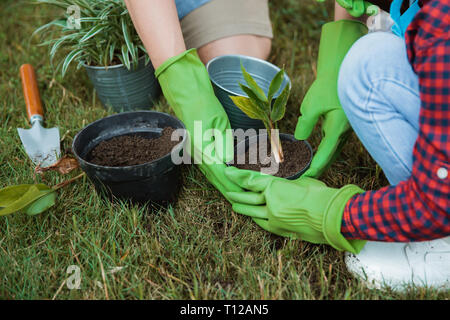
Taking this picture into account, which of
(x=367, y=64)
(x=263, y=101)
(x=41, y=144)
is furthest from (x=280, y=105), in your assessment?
(x=41, y=144)

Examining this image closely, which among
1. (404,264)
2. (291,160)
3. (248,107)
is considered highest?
(248,107)

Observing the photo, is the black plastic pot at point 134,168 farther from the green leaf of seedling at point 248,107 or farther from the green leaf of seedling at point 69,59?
the green leaf of seedling at point 69,59

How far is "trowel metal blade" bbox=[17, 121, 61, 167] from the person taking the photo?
1483 mm

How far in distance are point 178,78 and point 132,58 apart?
493mm

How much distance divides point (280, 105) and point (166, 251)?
503 mm

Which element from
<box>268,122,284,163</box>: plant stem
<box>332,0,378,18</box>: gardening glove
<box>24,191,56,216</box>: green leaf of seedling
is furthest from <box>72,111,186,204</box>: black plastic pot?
<box>332,0,378,18</box>: gardening glove

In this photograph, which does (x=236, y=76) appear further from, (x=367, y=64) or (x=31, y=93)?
(x=31, y=93)

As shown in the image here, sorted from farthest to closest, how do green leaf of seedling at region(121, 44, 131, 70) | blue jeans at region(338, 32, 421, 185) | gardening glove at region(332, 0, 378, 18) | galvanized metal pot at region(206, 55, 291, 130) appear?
green leaf of seedling at region(121, 44, 131, 70), galvanized metal pot at region(206, 55, 291, 130), gardening glove at region(332, 0, 378, 18), blue jeans at region(338, 32, 421, 185)

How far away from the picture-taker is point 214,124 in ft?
4.24

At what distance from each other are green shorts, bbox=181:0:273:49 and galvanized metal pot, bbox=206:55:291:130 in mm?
225

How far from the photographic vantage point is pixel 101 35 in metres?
1.72

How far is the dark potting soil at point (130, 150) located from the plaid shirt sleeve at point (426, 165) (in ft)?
1.94

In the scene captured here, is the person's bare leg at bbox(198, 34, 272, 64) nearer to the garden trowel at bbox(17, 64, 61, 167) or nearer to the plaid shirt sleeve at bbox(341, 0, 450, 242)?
the garden trowel at bbox(17, 64, 61, 167)

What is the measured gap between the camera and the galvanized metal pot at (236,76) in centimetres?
146
